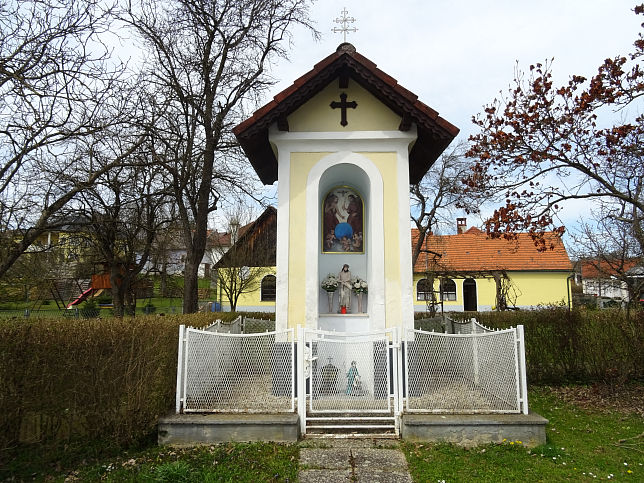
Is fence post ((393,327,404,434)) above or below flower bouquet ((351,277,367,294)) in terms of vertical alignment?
below

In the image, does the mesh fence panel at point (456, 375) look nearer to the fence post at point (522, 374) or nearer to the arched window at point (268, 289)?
the fence post at point (522, 374)

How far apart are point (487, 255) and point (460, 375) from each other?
85.1ft

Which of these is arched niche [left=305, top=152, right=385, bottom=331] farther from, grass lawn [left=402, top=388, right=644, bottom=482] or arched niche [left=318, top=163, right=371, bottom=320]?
grass lawn [left=402, top=388, right=644, bottom=482]

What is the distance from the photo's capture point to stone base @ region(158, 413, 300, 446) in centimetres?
592

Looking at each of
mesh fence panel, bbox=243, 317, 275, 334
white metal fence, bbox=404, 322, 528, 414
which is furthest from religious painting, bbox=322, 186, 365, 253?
mesh fence panel, bbox=243, 317, 275, 334

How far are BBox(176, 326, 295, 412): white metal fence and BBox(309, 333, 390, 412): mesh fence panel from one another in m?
0.45

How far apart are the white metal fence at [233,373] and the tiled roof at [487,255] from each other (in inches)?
925

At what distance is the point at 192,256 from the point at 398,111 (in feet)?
27.6

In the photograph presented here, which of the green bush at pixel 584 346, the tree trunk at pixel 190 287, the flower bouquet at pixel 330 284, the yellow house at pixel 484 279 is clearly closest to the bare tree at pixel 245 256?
the yellow house at pixel 484 279

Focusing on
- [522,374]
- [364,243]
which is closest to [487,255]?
[364,243]

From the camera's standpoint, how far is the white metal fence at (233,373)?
20.6 ft

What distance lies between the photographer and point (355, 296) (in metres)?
9.08

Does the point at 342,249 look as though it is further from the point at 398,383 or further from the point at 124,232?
the point at 124,232

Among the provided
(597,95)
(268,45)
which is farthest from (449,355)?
(268,45)
